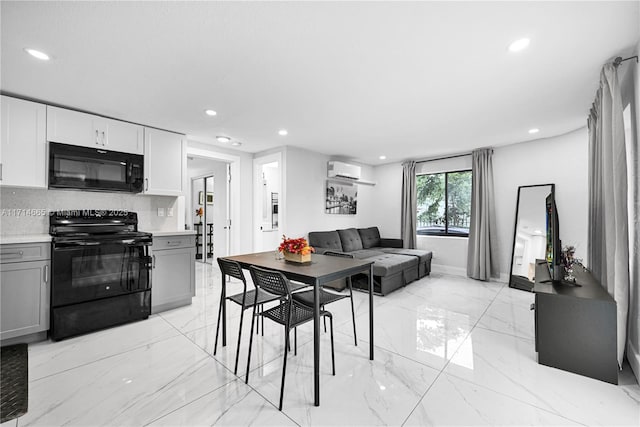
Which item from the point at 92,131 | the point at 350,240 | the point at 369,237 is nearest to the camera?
the point at 92,131

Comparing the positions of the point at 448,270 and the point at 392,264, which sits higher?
the point at 392,264

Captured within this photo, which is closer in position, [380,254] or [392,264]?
[392,264]

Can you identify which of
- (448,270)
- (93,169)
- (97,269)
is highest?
(93,169)

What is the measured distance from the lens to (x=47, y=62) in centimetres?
213

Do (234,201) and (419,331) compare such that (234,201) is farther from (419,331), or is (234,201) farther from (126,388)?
(419,331)

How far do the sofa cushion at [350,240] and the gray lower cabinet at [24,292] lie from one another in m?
4.05

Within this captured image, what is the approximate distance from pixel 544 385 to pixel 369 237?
4.15 metres

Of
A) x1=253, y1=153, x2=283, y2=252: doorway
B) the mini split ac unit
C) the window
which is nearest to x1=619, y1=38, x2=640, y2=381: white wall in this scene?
the window

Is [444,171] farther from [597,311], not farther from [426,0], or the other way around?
[426,0]

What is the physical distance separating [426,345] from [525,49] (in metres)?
2.54

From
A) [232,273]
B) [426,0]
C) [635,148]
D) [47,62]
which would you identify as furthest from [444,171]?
[47,62]

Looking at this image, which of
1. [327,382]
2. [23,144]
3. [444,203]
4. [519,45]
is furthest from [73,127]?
[444,203]

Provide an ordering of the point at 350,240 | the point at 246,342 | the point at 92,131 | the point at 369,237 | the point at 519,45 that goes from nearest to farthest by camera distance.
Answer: the point at 519,45 → the point at 246,342 → the point at 92,131 → the point at 350,240 → the point at 369,237

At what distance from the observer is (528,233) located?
4.55m
